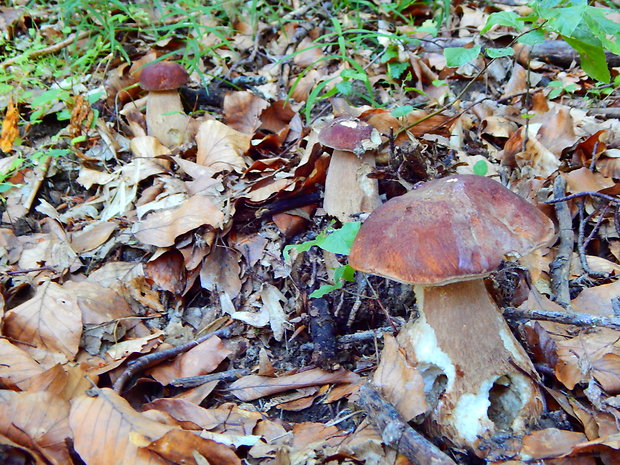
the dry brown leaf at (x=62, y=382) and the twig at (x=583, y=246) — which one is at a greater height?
the dry brown leaf at (x=62, y=382)

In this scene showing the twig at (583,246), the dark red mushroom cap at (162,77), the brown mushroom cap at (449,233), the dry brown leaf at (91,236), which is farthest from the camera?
the dark red mushroom cap at (162,77)

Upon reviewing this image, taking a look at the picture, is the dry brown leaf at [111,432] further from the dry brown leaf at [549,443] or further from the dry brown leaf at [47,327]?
the dry brown leaf at [549,443]

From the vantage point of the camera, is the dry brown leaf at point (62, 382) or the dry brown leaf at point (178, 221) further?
the dry brown leaf at point (178, 221)

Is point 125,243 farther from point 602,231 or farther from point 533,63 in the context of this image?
point 533,63

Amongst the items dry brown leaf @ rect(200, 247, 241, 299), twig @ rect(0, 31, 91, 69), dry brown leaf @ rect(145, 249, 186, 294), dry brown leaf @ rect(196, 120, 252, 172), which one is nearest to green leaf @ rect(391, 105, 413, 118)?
dry brown leaf @ rect(196, 120, 252, 172)

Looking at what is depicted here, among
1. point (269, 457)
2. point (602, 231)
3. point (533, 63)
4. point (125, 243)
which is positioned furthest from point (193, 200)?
point (533, 63)

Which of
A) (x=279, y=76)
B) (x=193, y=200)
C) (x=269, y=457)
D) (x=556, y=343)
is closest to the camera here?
(x=269, y=457)

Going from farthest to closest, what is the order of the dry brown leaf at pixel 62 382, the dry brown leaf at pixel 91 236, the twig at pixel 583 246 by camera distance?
1. the dry brown leaf at pixel 91 236
2. the twig at pixel 583 246
3. the dry brown leaf at pixel 62 382

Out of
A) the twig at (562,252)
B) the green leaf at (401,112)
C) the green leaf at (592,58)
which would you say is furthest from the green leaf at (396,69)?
the green leaf at (592,58)
